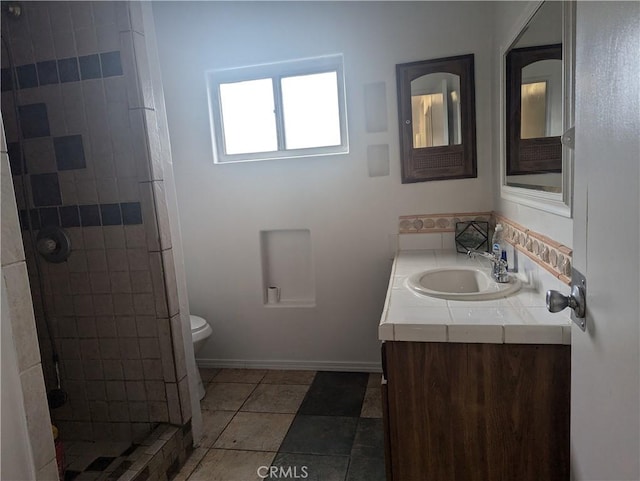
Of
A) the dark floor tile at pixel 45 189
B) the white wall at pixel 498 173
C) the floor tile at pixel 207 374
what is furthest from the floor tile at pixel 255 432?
the white wall at pixel 498 173

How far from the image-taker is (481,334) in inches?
46.1

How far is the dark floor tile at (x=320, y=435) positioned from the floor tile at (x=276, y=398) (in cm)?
14

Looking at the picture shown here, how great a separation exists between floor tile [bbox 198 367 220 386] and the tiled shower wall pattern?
0.76 metres

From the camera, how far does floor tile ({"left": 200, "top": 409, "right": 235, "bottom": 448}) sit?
1992mm

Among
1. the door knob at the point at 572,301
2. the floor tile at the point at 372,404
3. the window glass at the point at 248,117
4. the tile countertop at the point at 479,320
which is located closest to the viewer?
the door knob at the point at 572,301

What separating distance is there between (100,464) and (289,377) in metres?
1.13

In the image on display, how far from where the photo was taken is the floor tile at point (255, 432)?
76.1 inches

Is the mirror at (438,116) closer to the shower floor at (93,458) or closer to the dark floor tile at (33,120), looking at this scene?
the dark floor tile at (33,120)

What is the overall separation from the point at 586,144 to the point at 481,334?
613 millimetres

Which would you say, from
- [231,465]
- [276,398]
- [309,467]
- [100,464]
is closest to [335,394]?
[276,398]

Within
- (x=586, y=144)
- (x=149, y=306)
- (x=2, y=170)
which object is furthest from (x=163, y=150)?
(x=586, y=144)

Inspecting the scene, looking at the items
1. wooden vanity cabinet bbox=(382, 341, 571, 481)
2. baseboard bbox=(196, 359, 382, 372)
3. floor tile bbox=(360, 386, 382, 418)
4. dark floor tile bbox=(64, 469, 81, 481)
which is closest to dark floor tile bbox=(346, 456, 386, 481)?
floor tile bbox=(360, 386, 382, 418)

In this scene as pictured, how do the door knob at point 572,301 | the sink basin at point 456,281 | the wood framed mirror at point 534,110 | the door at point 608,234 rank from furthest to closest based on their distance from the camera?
the sink basin at point 456,281 < the wood framed mirror at point 534,110 < the door knob at point 572,301 < the door at point 608,234

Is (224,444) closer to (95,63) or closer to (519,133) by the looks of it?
(95,63)
